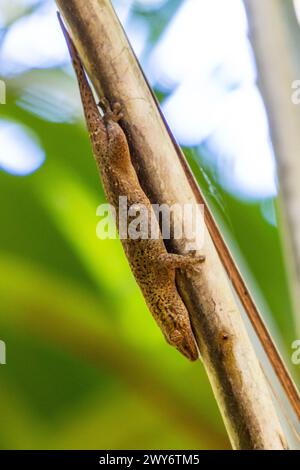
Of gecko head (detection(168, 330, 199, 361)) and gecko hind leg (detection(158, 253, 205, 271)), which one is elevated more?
gecko hind leg (detection(158, 253, 205, 271))

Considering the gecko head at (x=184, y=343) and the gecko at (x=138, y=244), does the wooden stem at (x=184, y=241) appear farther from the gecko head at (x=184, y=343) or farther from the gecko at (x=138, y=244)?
the gecko head at (x=184, y=343)

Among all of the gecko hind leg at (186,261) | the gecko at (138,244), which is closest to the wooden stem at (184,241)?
the gecko hind leg at (186,261)

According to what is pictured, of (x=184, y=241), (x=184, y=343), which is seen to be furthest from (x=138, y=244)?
(x=184, y=241)

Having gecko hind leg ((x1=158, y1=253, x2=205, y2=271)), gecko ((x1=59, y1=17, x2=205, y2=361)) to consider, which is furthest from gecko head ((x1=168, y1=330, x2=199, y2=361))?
gecko hind leg ((x1=158, y1=253, x2=205, y2=271))

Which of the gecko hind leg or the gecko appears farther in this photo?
the gecko

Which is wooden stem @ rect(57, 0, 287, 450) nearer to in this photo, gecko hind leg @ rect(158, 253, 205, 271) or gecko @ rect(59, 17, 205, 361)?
gecko hind leg @ rect(158, 253, 205, 271)

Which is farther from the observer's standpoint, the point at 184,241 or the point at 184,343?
the point at 184,343

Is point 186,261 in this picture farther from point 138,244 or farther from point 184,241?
point 138,244

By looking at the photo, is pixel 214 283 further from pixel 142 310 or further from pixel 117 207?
pixel 142 310
